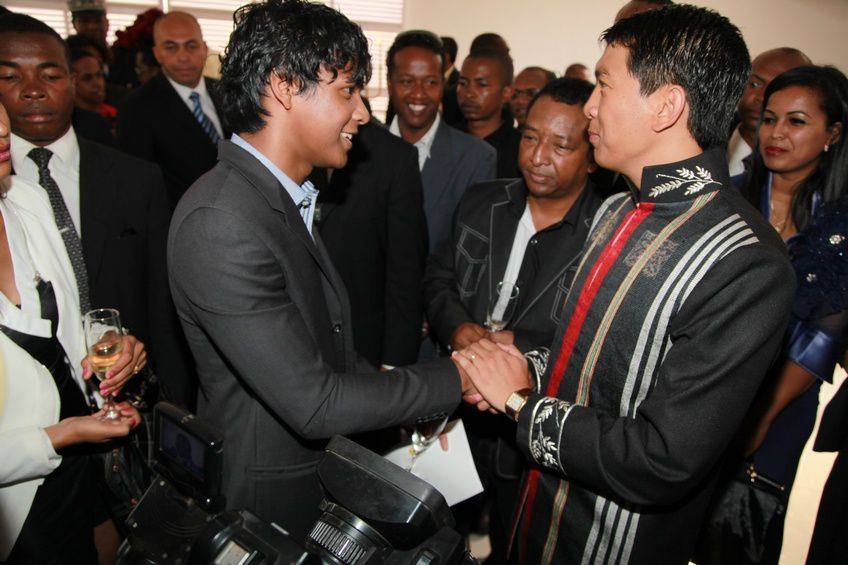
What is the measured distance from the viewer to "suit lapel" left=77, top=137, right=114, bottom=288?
199 cm

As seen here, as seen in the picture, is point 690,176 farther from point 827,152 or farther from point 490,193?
point 827,152

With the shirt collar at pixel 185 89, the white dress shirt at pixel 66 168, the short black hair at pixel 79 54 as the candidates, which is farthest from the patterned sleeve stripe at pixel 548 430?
the short black hair at pixel 79 54

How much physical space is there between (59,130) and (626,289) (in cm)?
196

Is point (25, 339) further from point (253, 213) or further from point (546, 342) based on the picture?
point (546, 342)

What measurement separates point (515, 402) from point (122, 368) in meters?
1.06

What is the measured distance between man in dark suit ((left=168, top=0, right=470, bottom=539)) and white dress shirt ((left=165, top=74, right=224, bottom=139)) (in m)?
2.66

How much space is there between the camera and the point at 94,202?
2.03 meters

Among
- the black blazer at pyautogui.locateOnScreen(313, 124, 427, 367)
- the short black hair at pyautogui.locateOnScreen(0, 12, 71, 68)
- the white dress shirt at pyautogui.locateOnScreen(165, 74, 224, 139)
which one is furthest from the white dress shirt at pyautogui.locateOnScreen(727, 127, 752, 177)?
the short black hair at pyautogui.locateOnScreen(0, 12, 71, 68)

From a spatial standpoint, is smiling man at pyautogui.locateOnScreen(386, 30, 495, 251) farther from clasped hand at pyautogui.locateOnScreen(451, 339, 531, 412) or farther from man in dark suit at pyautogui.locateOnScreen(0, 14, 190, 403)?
clasped hand at pyautogui.locateOnScreen(451, 339, 531, 412)

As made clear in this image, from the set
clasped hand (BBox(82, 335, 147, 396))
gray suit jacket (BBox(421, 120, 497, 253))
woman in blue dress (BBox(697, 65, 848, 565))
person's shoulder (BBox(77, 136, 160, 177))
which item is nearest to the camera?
clasped hand (BBox(82, 335, 147, 396))

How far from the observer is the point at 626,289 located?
1.28m

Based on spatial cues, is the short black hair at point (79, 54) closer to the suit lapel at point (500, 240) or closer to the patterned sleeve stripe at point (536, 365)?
the suit lapel at point (500, 240)

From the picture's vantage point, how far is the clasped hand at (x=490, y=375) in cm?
147

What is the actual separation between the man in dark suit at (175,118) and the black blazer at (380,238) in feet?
5.35
